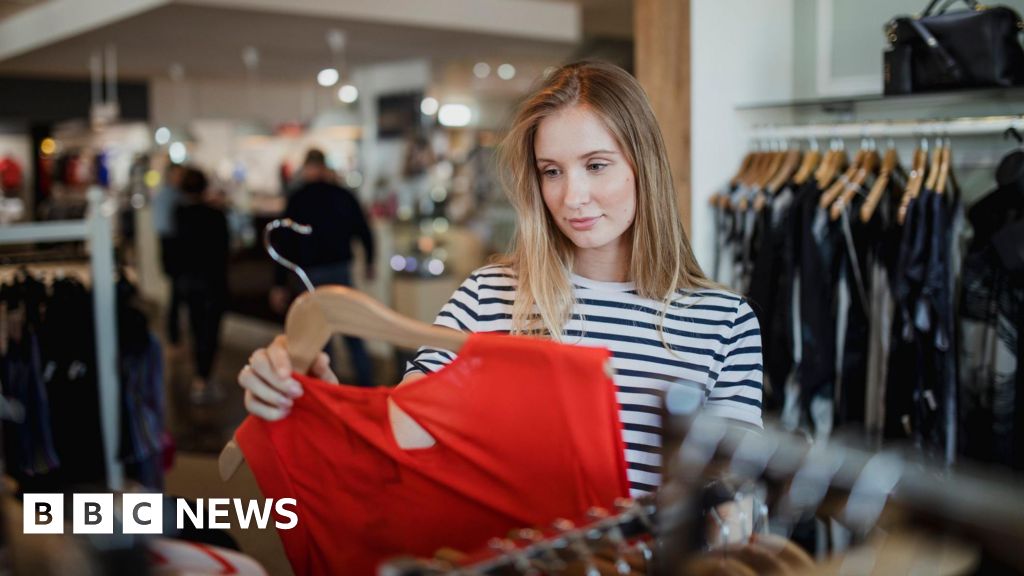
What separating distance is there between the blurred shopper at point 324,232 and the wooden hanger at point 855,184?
4001 mm

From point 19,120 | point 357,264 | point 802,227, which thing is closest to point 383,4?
point 357,264

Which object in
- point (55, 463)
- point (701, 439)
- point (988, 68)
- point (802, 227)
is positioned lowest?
point (55, 463)

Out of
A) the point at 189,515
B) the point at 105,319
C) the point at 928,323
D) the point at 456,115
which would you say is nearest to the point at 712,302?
the point at 189,515

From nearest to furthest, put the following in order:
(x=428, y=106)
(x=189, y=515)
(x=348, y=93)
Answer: (x=189, y=515), (x=428, y=106), (x=348, y=93)

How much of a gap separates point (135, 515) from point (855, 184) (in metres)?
2.52

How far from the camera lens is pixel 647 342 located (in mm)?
1708

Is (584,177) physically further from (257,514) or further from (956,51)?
(956,51)

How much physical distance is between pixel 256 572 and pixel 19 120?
1580cm

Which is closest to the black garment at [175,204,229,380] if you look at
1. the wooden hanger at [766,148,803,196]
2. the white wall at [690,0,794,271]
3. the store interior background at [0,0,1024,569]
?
the store interior background at [0,0,1024,569]

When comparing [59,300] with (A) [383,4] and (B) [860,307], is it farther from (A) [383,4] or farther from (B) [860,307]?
(A) [383,4]

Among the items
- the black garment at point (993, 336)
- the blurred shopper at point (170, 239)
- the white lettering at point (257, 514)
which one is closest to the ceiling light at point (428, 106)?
the blurred shopper at point (170, 239)

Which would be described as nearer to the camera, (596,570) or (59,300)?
(596,570)

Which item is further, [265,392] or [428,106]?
[428,106]

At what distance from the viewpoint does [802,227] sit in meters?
3.02
